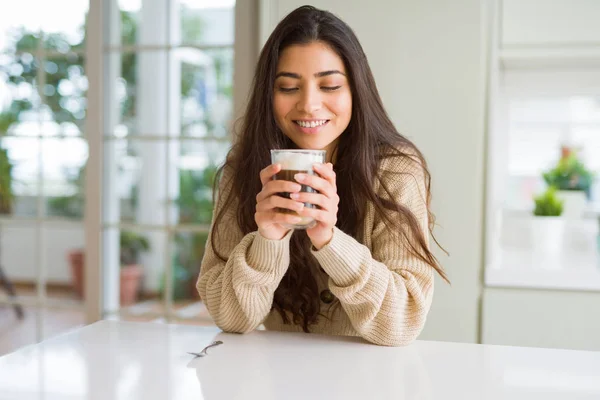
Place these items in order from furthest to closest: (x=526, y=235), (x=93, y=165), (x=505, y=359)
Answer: (x=93, y=165) → (x=526, y=235) → (x=505, y=359)

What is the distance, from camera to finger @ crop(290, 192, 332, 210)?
3.77ft

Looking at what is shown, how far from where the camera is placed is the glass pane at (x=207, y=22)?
230 inches

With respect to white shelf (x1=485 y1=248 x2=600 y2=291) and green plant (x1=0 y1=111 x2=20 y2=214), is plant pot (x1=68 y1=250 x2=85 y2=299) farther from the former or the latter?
white shelf (x1=485 y1=248 x2=600 y2=291)

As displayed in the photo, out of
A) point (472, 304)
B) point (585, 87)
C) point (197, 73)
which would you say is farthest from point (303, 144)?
point (197, 73)

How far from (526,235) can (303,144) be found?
1.49 m

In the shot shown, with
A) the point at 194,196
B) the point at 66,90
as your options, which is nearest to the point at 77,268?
the point at 194,196

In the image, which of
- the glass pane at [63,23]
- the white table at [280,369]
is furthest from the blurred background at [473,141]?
the glass pane at [63,23]

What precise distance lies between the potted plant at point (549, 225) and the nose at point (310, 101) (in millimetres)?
1364

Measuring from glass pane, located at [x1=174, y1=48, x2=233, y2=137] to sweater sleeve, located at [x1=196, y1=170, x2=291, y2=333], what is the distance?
13.3 feet

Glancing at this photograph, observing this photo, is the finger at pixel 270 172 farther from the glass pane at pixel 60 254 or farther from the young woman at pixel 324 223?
the glass pane at pixel 60 254

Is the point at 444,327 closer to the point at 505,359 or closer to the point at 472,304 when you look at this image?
the point at 472,304

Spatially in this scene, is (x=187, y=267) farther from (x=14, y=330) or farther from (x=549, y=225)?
(x=549, y=225)

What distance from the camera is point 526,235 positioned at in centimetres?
265

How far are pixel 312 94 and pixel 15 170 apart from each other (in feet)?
17.9
